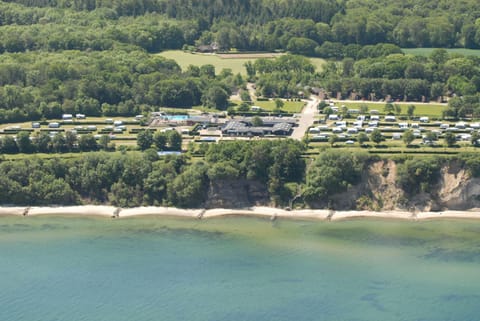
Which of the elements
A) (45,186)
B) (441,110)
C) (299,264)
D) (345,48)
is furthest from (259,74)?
(299,264)

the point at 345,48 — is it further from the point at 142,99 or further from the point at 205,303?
the point at 205,303

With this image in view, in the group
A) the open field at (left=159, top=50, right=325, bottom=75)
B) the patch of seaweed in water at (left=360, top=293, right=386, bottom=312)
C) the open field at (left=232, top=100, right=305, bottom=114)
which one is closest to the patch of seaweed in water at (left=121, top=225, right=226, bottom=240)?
the patch of seaweed in water at (left=360, top=293, right=386, bottom=312)

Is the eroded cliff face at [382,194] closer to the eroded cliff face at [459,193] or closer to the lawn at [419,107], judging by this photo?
the eroded cliff face at [459,193]

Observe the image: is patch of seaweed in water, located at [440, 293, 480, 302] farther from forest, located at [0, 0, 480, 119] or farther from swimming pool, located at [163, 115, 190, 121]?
swimming pool, located at [163, 115, 190, 121]

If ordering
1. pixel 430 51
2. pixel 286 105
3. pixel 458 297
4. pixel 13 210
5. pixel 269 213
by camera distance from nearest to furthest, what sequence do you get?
pixel 458 297, pixel 269 213, pixel 13 210, pixel 286 105, pixel 430 51

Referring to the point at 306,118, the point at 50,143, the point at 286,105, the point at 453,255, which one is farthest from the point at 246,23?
the point at 453,255

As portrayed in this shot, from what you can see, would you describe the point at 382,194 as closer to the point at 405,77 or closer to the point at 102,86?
the point at 405,77
